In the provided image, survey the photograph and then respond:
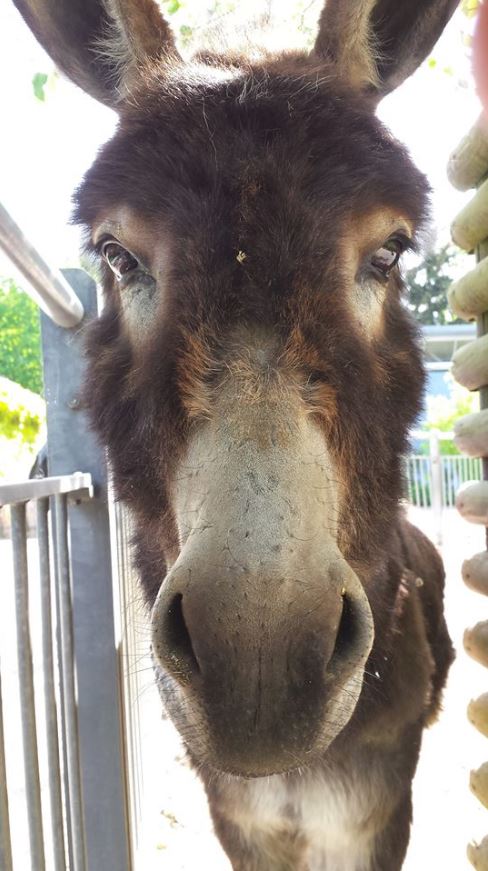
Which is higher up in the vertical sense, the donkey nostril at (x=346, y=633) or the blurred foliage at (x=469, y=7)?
the blurred foliage at (x=469, y=7)

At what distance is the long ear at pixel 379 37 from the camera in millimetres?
2293

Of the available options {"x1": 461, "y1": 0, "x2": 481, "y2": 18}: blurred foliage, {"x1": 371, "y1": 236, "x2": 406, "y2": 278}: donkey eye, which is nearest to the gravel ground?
{"x1": 371, "y1": 236, "x2": 406, "y2": 278}: donkey eye

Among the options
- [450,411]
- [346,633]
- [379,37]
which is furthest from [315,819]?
[450,411]

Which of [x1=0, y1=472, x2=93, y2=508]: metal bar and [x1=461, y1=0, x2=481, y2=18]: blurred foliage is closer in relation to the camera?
[x1=0, y1=472, x2=93, y2=508]: metal bar

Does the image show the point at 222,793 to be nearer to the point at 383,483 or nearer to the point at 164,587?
the point at 383,483

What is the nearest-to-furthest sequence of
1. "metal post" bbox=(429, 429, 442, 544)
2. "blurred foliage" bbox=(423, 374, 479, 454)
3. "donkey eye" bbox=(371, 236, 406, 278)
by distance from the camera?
"donkey eye" bbox=(371, 236, 406, 278)
"metal post" bbox=(429, 429, 442, 544)
"blurred foliage" bbox=(423, 374, 479, 454)

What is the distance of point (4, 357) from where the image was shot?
38.0 m

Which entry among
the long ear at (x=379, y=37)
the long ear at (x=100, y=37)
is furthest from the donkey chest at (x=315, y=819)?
the long ear at (x=100, y=37)

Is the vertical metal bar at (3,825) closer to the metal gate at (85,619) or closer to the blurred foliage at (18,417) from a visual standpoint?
the metal gate at (85,619)

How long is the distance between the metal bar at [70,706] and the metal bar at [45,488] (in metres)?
0.09

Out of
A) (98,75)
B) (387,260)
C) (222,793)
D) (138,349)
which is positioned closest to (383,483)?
(387,260)

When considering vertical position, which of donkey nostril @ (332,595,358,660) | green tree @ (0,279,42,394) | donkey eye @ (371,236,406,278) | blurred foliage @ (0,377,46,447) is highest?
green tree @ (0,279,42,394)

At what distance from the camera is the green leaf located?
11.5ft

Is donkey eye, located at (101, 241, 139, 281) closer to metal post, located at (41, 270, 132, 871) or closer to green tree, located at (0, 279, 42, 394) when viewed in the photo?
metal post, located at (41, 270, 132, 871)
